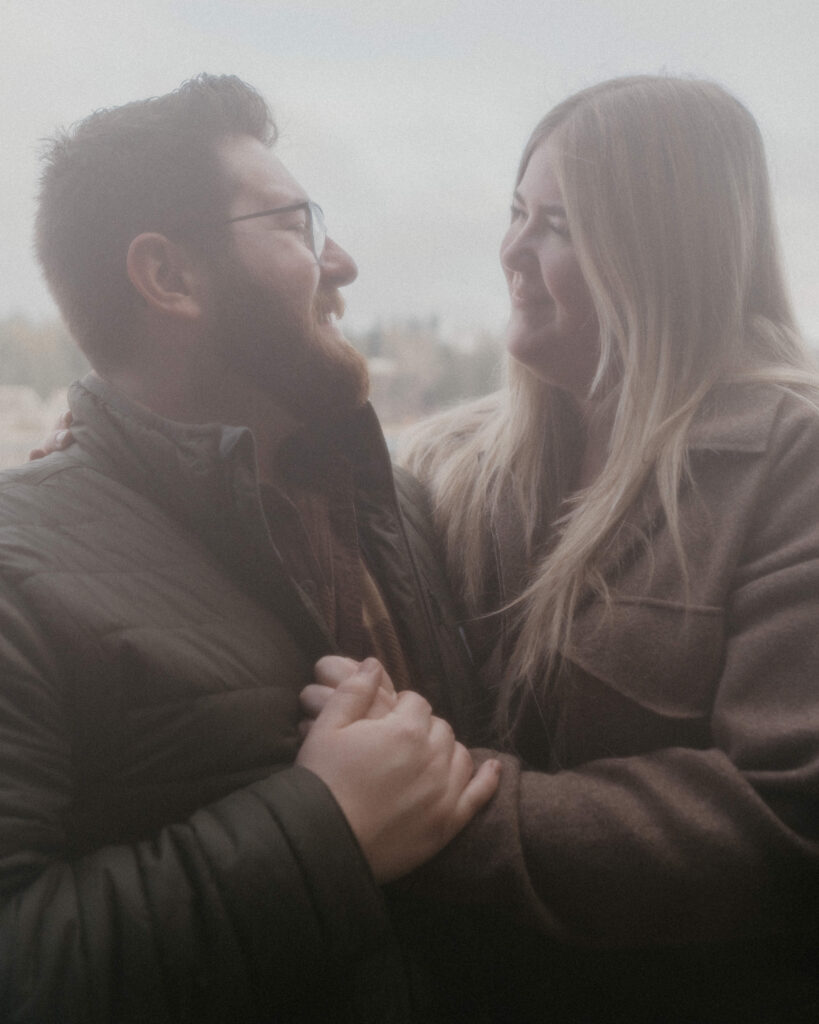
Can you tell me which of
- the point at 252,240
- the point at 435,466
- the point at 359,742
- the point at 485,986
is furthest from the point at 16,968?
the point at 435,466

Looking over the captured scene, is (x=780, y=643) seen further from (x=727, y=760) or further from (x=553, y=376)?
(x=553, y=376)

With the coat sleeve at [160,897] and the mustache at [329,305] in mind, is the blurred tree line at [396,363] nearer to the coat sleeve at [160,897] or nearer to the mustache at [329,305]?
the mustache at [329,305]

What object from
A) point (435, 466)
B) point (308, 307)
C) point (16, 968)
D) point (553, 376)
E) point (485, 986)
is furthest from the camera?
point (435, 466)

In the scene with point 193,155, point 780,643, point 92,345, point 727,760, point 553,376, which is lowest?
point 727,760

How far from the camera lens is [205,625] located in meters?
0.88

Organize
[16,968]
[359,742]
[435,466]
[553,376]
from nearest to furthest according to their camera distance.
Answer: [16,968]
[359,742]
[553,376]
[435,466]

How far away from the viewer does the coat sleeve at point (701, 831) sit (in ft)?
2.79

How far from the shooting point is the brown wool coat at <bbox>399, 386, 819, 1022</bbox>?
0.86 m

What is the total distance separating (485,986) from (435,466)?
78 cm

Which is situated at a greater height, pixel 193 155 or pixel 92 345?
pixel 193 155

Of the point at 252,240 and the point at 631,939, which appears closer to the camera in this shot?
the point at 631,939

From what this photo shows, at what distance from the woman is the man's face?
30 centimetres

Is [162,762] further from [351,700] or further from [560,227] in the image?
[560,227]

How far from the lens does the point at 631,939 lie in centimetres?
89
